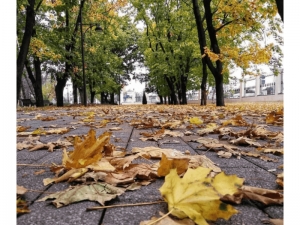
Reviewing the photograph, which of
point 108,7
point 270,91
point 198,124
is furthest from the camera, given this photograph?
point 270,91

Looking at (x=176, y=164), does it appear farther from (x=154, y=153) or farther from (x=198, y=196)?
(x=154, y=153)

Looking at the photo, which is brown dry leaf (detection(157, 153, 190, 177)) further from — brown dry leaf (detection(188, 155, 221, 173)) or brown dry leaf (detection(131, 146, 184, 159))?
brown dry leaf (detection(131, 146, 184, 159))

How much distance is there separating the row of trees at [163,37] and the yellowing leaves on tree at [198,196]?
8396 mm

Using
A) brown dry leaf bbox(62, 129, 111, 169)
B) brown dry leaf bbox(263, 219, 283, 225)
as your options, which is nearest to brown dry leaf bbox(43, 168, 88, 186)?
brown dry leaf bbox(62, 129, 111, 169)

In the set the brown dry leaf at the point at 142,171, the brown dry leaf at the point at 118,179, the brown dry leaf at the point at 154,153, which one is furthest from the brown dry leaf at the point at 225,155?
the brown dry leaf at the point at 118,179

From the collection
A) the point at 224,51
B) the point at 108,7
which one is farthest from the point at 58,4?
the point at 224,51

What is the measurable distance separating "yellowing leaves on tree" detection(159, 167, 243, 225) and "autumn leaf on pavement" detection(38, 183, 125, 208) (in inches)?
9.9

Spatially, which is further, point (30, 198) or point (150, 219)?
point (30, 198)

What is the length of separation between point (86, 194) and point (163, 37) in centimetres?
2082

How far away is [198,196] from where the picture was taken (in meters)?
0.84

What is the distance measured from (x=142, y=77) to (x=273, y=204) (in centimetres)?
3626

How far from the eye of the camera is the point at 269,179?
1.27m

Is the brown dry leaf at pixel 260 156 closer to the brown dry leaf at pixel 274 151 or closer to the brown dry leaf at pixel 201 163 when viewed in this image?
the brown dry leaf at pixel 274 151

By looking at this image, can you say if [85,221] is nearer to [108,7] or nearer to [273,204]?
[273,204]
